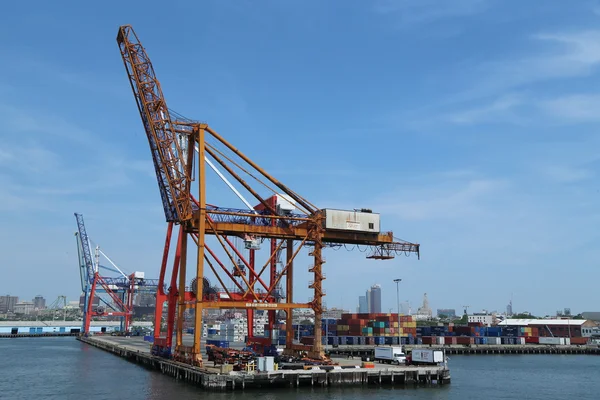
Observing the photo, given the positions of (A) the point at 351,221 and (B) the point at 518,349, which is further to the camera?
(B) the point at 518,349

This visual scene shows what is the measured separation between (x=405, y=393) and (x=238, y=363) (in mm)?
13312

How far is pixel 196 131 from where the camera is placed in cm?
4975

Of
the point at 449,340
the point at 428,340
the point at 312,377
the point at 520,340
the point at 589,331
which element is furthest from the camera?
the point at 589,331

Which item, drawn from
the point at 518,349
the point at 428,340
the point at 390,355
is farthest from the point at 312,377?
the point at 518,349

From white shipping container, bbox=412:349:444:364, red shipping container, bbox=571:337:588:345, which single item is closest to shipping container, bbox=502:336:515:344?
red shipping container, bbox=571:337:588:345

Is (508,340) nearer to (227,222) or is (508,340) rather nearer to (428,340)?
(428,340)

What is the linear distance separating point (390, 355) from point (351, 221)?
1450 centimetres

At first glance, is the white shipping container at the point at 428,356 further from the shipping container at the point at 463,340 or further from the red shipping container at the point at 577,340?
the red shipping container at the point at 577,340

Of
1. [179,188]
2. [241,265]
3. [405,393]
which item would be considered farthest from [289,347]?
[179,188]

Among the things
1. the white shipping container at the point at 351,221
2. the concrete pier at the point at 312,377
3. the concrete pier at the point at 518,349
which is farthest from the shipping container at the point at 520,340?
the white shipping container at the point at 351,221

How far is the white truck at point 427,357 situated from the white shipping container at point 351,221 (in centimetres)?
1213

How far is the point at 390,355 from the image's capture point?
54875 mm

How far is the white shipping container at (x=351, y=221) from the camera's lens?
168ft

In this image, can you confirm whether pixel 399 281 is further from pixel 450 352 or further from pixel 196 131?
pixel 196 131
